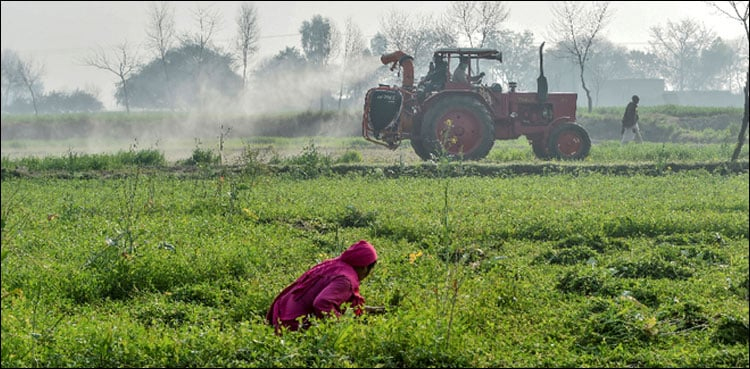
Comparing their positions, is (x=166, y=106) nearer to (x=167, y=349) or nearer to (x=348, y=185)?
(x=348, y=185)

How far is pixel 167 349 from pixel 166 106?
39901 mm

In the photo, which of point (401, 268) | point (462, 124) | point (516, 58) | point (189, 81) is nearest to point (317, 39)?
point (189, 81)

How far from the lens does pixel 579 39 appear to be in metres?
40.9

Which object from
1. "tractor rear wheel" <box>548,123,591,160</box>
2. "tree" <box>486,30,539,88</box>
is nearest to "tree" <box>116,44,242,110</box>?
"tractor rear wheel" <box>548,123,591,160</box>

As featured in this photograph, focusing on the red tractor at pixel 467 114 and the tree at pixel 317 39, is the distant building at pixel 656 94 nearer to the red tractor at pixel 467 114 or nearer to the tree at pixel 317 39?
the tree at pixel 317 39

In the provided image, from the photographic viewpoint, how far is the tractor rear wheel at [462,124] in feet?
61.4

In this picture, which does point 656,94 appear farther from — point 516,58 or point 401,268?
point 401,268

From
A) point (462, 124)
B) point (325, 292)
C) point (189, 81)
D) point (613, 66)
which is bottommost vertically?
point (325, 292)

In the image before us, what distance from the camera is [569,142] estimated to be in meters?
19.4

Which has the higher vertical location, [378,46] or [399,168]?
[378,46]

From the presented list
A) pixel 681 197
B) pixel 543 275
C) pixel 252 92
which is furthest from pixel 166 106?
pixel 543 275

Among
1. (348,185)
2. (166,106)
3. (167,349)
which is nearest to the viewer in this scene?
(167,349)

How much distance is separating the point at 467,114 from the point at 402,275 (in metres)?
11.5

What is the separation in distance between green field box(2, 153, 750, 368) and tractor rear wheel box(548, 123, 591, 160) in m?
5.33
